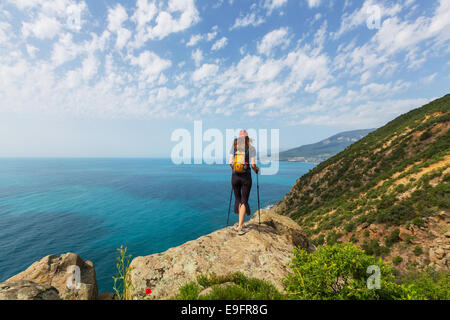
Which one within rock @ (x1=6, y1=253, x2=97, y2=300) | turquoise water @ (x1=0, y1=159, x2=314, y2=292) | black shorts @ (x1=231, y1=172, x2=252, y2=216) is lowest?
turquoise water @ (x1=0, y1=159, x2=314, y2=292)

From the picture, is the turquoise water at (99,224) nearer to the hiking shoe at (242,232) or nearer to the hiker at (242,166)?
the hiking shoe at (242,232)

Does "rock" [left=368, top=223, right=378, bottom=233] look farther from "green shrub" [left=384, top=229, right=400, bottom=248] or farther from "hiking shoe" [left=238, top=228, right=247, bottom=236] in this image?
"hiking shoe" [left=238, top=228, right=247, bottom=236]

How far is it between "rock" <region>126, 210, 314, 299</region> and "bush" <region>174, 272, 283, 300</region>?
0.56m

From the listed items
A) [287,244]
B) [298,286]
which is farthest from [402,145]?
[298,286]

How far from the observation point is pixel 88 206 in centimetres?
5784

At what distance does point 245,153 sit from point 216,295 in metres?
4.68

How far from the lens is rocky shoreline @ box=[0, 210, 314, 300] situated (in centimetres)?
430

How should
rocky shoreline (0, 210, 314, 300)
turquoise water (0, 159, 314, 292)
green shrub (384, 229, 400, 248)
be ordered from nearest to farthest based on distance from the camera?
rocky shoreline (0, 210, 314, 300) → green shrub (384, 229, 400, 248) → turquoise water (0, 159, 314, 292)

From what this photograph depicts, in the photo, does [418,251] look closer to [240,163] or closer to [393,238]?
[393,238]

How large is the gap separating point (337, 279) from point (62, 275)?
8.78m

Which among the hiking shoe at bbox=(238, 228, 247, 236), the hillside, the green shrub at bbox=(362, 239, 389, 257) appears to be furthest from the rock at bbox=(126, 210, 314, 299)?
the green shrub at bbox=(362, 239, 389, 257)

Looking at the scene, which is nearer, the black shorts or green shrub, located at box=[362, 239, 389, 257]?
the black shorts

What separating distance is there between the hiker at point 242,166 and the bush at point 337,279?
2892 millimetres
